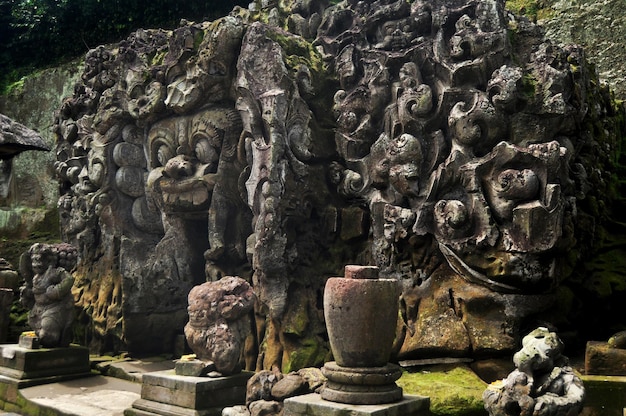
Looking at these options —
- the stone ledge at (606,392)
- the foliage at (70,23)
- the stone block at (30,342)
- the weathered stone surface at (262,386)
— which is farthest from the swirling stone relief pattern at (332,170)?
the foliage at (70,23)

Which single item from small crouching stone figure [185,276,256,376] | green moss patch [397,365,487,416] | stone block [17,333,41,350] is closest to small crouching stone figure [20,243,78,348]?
stone block [17,333,41,350]

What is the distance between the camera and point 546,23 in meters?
12.3

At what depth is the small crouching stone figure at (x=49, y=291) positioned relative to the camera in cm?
948

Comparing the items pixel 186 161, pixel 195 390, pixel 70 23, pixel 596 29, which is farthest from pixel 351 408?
pixel 70 23

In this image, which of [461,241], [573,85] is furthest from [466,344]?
[573,85]

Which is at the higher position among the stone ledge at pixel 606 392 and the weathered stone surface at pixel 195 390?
the stone ledge at pixel 606 392

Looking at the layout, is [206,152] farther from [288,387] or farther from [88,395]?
[288,387]

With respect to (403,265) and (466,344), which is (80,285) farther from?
(466,344)

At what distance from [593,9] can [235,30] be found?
6893 mm

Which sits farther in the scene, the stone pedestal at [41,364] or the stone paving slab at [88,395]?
the stone pedestal at [41,364]

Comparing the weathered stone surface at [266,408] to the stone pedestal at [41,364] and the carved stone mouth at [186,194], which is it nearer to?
the carved stone mouth at [186,194]

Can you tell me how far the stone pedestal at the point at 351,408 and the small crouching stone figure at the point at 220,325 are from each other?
4.92 ft

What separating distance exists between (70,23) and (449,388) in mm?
17410

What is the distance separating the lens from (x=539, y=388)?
468cm
